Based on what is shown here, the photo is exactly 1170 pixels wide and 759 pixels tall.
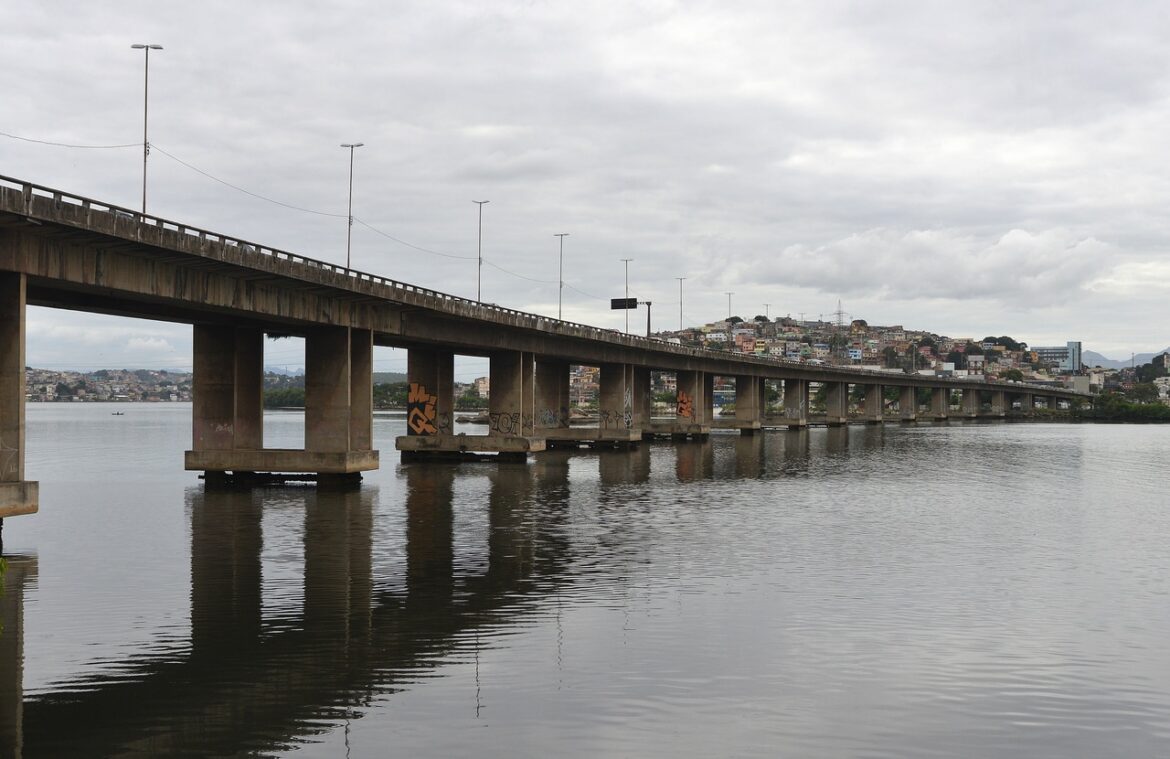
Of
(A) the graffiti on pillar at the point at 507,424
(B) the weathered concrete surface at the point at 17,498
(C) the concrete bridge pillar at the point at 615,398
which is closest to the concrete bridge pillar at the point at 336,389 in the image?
(A) the graffiti on pillar at the point at 507,424

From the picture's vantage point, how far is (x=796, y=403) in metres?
183

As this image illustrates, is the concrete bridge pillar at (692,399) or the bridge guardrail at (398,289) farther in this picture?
the concrete bridge pillar at (692,399)

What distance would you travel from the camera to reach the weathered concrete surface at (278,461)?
6056 cm

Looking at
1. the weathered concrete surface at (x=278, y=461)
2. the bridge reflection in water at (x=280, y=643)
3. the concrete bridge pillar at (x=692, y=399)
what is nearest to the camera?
the bridge reflection in water at (x=280, y=643)

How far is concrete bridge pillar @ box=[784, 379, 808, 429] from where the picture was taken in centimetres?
17462

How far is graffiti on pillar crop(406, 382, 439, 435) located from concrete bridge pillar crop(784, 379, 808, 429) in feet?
304

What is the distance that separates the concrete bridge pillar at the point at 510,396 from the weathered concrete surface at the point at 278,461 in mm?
29805

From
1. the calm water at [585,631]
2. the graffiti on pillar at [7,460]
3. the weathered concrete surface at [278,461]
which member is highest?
the graffiti on pillar at [7,460]

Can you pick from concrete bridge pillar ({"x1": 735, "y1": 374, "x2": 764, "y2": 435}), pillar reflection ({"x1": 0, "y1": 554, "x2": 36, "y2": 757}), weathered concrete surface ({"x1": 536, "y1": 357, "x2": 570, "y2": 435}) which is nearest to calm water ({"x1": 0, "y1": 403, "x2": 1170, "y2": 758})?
pillar reflection ({"x1": 0, "y1": 554, "x2": 36, "y2": 757})

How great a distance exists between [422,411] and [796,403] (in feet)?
343

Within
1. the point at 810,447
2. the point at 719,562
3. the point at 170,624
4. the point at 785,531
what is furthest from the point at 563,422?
the point at 170,624

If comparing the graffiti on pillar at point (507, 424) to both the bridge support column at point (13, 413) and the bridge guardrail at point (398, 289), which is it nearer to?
the bridge guardrail at point (398, 289)

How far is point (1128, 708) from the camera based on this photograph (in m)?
19.2

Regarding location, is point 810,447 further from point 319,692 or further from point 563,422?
point 319,692
